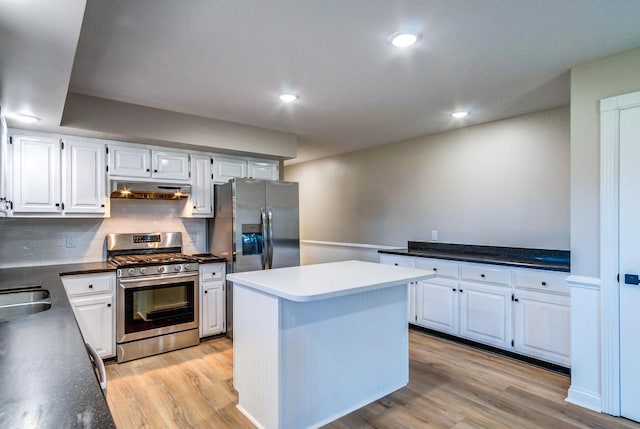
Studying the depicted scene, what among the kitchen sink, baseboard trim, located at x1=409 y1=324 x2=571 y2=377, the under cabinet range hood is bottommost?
baseboard trim, located at x1=409 y1=324 x2=571 y2=377

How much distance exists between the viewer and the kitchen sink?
2.21m

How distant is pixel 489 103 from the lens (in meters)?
3.36

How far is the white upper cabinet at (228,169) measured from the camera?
411cm

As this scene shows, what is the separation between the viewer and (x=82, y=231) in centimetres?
364

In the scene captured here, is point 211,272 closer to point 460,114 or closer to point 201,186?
point 201,186

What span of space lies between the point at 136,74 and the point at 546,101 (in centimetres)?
349

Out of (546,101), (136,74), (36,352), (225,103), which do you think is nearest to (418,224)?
(546,101)

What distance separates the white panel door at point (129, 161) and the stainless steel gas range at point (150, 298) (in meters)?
0.71

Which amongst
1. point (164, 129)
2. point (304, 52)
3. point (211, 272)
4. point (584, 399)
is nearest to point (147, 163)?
point (164, 129)

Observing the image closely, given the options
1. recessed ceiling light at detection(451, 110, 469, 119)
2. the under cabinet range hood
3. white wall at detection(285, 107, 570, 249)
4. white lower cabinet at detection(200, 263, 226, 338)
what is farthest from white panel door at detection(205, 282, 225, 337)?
recessed ceiling light at detection(451, 110, 469, 119)

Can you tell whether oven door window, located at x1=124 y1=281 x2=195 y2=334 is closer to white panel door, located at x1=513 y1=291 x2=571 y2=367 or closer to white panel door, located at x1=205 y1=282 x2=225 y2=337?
white panel door, located at x1=205 y1=282 x2=225 y2=337

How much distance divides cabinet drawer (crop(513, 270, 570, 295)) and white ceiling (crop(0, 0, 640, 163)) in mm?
1565

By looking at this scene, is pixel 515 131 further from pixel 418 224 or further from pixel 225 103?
pixel 225 103

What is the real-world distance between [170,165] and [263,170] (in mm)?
1113
